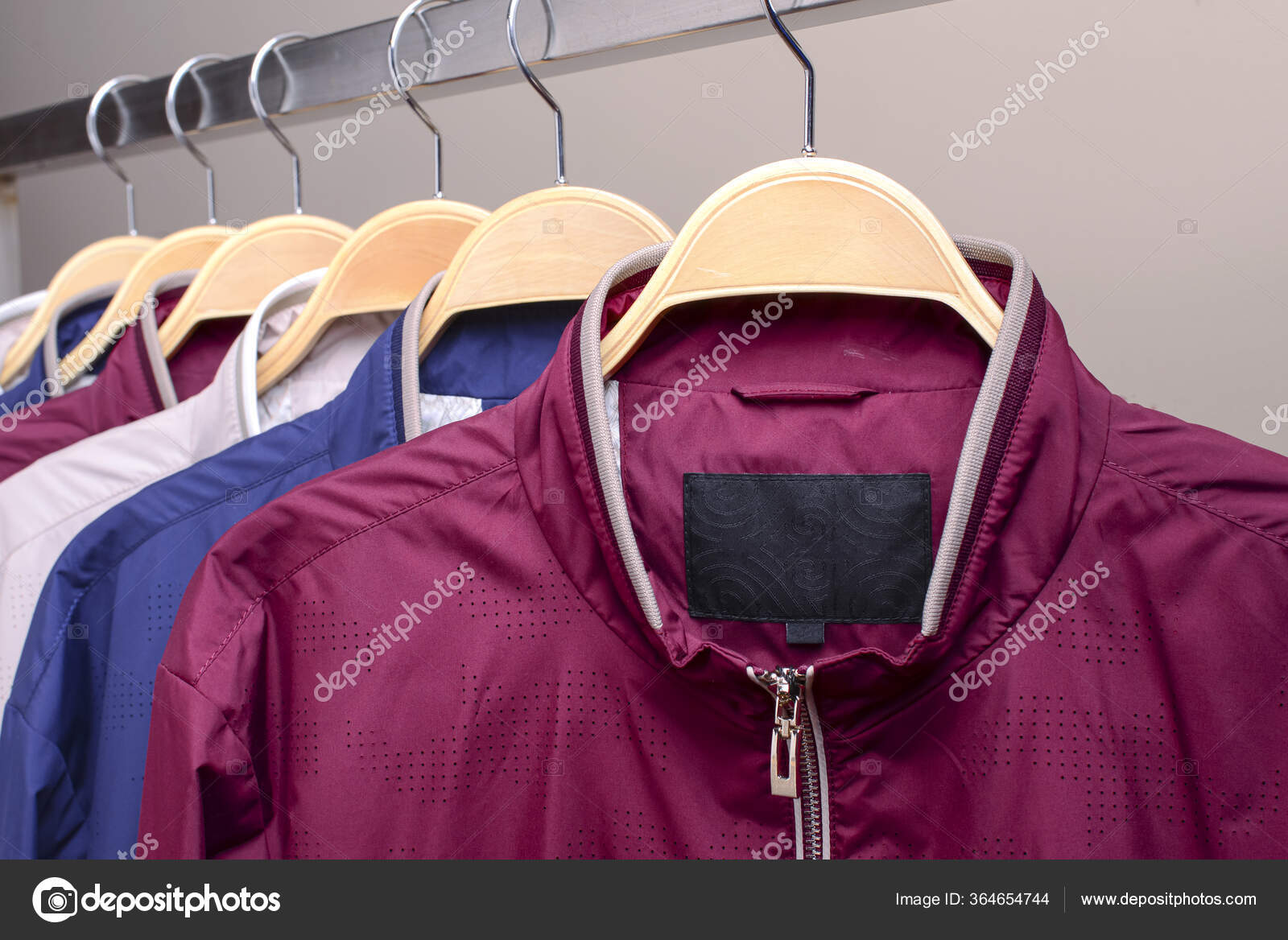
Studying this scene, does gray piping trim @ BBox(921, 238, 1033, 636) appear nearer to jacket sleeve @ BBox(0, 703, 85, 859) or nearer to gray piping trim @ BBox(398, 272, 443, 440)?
gray piping trim @ BBox(398, 272, 443, 440)

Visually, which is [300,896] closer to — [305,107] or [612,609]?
[612,609]

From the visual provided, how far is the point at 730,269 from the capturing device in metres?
0.76

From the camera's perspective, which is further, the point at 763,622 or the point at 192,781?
the point at 763,622

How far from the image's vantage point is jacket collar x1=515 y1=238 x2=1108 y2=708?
0.68m

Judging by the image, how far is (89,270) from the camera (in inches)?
59.2

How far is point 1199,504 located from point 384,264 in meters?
0.83

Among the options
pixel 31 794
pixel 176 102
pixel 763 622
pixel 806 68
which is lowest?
pixel 31 794

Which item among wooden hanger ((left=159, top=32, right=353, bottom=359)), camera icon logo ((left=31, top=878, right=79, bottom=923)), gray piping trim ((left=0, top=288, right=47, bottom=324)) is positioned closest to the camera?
camera icon logo ((left=31, top=878, right=79, bottom=923))

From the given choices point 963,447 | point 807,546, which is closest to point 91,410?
point 807,546

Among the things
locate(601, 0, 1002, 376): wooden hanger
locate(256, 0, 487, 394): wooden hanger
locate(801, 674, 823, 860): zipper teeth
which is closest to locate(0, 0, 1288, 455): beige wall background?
locate(256, 0, 487, 394): wooden hanger

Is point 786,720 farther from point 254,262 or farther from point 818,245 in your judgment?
point 254,262

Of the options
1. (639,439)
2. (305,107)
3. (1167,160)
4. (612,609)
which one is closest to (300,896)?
(612,609)

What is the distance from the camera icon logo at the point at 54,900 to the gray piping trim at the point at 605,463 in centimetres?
44

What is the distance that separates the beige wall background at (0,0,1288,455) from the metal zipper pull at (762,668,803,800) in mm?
592
